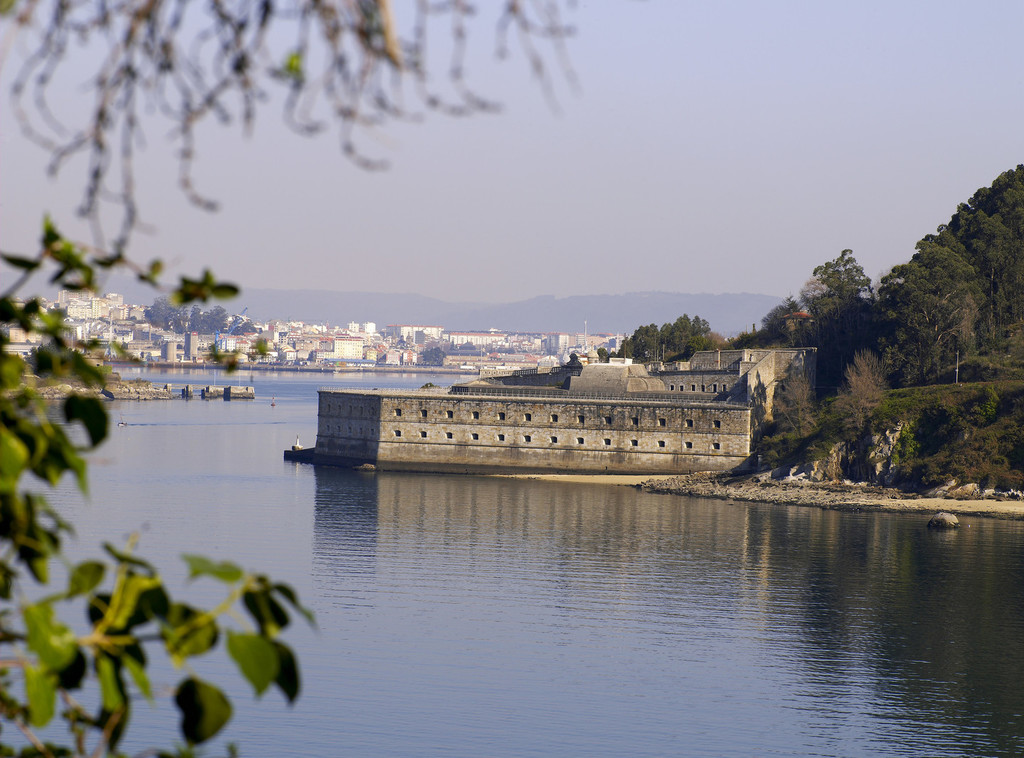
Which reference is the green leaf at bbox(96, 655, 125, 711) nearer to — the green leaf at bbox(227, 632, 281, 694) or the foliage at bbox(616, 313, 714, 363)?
the green leaf at bbox(227, 632, 281, 694)

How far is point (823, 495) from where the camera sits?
44000mm

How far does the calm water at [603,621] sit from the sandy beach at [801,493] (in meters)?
1.47

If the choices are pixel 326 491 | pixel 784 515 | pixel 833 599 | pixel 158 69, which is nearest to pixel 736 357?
pixel 784 515

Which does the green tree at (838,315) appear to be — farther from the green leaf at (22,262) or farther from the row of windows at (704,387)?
the green leaf at (22,262)

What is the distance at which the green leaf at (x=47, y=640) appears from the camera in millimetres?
2365

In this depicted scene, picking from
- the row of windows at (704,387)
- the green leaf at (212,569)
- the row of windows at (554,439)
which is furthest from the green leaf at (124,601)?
the row of windows at (704,387)

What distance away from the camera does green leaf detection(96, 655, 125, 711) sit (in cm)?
243

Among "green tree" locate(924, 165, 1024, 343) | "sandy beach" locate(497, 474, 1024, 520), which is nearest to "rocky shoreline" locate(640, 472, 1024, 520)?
"sandy beach" locate(497, 474, 1024, 520)

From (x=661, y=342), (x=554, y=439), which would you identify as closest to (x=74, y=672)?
(x=554, y=439)

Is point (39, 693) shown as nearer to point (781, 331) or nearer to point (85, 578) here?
point (85, 578)

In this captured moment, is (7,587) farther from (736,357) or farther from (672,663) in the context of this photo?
(736,357)

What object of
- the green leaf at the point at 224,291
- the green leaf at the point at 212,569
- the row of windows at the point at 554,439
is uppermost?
the green leaf at the point at 224,291

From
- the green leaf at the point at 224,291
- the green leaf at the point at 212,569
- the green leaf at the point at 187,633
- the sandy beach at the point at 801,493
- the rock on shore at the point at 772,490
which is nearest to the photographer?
the green leaf at the point at 212,569

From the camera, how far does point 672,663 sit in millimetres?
22469
